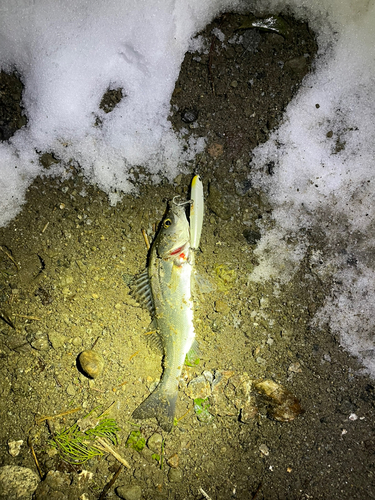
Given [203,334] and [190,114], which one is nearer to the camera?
[190,114]

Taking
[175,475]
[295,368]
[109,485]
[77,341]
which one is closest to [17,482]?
[109,485]

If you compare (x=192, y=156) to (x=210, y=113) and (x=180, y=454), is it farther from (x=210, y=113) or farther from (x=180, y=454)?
(x=180, y=454)

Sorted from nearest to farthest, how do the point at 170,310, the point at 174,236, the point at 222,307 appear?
the point at 174,236 < the point at 170,310 < the point at 222,307

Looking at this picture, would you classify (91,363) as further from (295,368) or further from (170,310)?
(295,368)

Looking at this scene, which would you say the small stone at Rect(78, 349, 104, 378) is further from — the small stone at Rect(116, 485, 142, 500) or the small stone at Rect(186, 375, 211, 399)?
the small stone at Rect(116, 485, 142, 500)

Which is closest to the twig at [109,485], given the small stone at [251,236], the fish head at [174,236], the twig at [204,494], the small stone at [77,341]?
the twig at [204,494]

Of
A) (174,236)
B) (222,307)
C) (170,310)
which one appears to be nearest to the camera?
(174,236)

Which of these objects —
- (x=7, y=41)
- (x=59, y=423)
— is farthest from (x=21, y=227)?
(x=59, y=423)

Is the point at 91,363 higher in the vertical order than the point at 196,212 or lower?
lower
